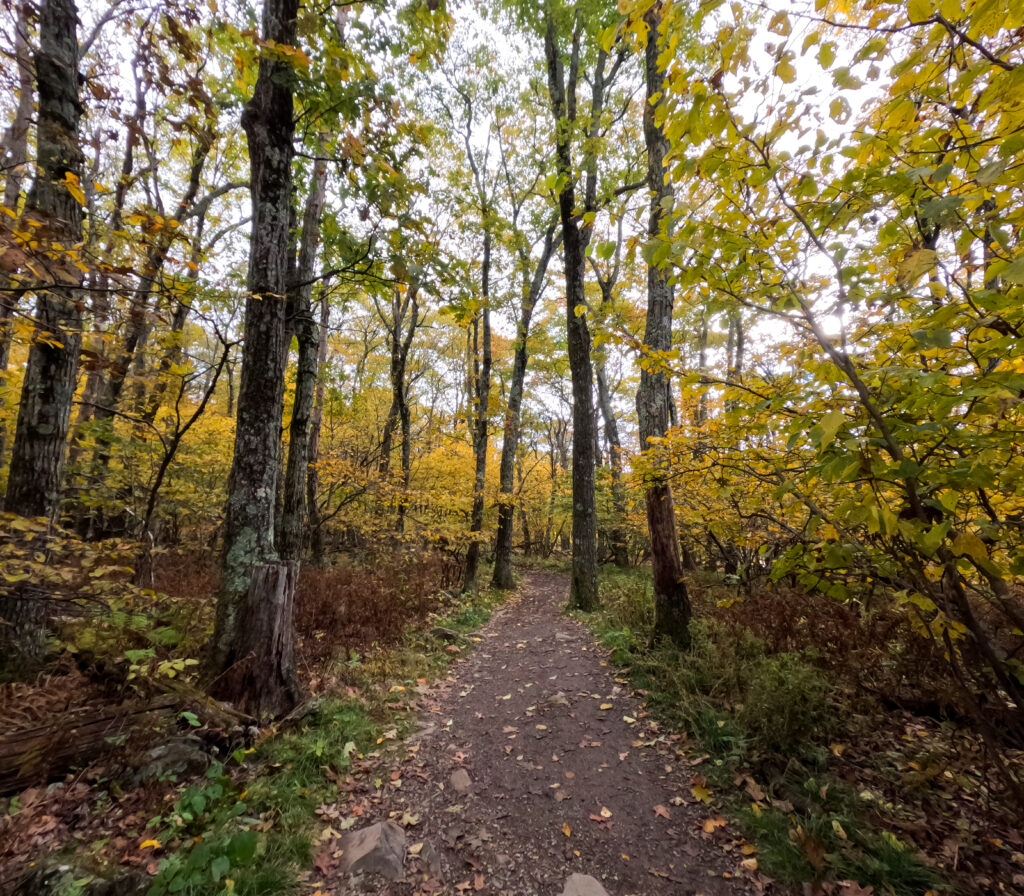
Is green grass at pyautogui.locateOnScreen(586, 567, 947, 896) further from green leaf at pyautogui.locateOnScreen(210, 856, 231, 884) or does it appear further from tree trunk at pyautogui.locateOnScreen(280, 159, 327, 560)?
tree trunk at pyautogui.locateOnScreen(280, 159, 327, 560)

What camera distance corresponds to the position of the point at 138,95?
8.72 meters

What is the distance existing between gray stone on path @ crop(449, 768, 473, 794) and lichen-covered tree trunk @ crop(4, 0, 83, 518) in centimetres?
475

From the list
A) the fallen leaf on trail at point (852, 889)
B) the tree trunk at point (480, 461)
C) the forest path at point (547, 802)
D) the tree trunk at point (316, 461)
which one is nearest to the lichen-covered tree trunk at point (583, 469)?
the tree trunk at point (480, 461)

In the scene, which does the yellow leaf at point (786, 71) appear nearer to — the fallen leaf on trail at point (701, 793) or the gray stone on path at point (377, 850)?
the fallen leaf on trail at point (701, 793)

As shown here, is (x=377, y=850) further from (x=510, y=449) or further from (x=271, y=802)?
(x=510, y=449)

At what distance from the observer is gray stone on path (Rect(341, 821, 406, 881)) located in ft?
9.09

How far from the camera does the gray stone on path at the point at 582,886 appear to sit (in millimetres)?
2684

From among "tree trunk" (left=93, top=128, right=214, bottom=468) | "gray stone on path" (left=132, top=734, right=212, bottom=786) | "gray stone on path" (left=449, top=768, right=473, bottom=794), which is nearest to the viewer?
"tree trunk" (left=93, top=128, right=214, bottom=468)

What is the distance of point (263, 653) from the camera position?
4.01m

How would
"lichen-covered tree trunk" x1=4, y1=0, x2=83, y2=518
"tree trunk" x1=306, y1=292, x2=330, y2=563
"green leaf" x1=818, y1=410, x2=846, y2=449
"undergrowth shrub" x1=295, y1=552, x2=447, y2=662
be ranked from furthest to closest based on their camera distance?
"tree trunk" x1=306, y1=292, x2=330, y2=563, "undergrowth shrub" x1=295, y1=552, x2=447, y2=662, "lichen-covered tree trunk" x1=4, y1=0, x2=83, y2=518, "green leaf" x1=818, y1=410, x2=846, y2=449

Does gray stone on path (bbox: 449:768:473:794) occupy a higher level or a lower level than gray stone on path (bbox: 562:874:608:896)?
higher

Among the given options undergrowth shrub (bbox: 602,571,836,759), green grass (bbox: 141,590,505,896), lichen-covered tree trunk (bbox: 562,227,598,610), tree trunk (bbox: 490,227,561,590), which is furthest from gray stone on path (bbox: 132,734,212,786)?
tree trunk (bbox: 490,227,561,590)

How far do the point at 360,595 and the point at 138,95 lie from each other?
11.1m

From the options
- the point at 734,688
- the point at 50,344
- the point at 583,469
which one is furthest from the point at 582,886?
the point at 583,469
